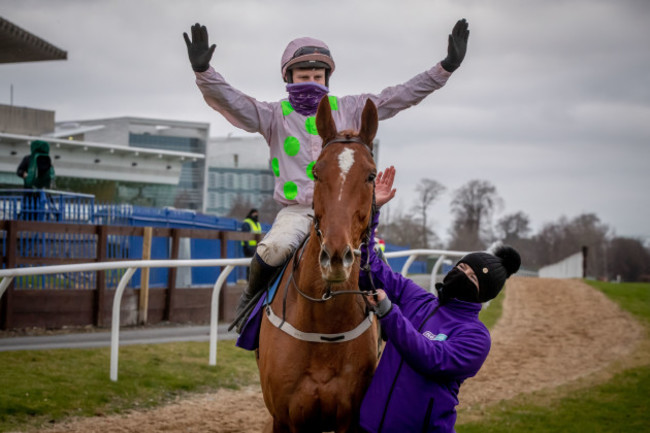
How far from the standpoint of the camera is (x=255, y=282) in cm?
424

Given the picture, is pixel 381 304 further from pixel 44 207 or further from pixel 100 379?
pixel 44 207

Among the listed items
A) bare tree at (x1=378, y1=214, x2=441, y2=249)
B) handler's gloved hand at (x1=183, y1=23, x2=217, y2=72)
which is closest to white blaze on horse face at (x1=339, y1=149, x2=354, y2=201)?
handler's gloved hand at (x1=183, y1=23, x2=217, y2=72)

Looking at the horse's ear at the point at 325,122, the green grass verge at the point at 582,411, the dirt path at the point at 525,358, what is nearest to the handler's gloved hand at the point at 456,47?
the horse's ear at the point at 325,122

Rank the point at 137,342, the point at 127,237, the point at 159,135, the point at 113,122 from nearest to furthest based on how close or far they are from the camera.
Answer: the point at 137,342 < the point at 127,237 < the point at 113,122 < the point at 159,135

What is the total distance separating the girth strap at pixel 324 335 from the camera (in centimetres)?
351

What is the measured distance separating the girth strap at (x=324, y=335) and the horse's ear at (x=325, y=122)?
3.09 feet

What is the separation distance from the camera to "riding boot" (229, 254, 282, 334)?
415cm

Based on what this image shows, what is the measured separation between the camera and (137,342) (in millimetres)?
9078

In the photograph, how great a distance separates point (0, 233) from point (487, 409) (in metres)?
6.85

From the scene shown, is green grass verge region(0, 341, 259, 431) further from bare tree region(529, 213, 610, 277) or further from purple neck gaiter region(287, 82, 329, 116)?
bare tree region(529, 213, 610, 277)

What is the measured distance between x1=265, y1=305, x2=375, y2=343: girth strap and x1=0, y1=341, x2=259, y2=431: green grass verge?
290 centimetres

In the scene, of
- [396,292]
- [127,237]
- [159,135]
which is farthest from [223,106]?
[159,135]

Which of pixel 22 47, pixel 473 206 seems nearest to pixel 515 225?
pixel 473 206

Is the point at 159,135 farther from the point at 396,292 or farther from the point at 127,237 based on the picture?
the point at 396,292
